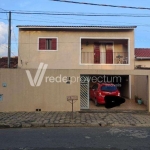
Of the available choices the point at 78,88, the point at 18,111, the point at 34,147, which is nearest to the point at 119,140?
the point at 34,147

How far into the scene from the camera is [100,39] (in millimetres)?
20734

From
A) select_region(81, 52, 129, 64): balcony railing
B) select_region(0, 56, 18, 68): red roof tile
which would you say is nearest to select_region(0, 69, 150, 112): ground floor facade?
select_region(81, 52, 129, 64): balcony railing

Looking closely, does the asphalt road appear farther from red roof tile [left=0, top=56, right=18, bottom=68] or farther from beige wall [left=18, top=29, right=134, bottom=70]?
red roof tile [left=0, top=56, right=18, bottom=68]

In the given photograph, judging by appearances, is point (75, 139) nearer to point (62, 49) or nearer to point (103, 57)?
point (62, 49)

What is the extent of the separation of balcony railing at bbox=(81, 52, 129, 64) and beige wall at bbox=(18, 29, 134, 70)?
3.87 ft

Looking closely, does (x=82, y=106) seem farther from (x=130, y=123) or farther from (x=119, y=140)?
(x=119, y=140)

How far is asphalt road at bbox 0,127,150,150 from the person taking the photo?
649cm

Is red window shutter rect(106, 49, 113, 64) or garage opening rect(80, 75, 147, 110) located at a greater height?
red window shutter rect(106, 49, 113, 64)

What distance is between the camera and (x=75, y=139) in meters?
7.35

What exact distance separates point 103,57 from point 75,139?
48.8 feet

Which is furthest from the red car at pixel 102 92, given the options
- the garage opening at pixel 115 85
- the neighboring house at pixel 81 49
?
the neighboring house at pixel 81 49

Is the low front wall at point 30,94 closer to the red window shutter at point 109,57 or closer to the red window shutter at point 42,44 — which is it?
the red window shutter at point 42,44

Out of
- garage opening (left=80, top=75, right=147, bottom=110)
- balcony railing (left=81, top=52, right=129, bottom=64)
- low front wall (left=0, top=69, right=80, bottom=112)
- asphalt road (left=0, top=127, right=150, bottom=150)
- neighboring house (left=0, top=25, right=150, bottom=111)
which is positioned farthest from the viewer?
balcony railing (left=81, top=52, right=129, bottom=64)

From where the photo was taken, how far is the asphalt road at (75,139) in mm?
6492
